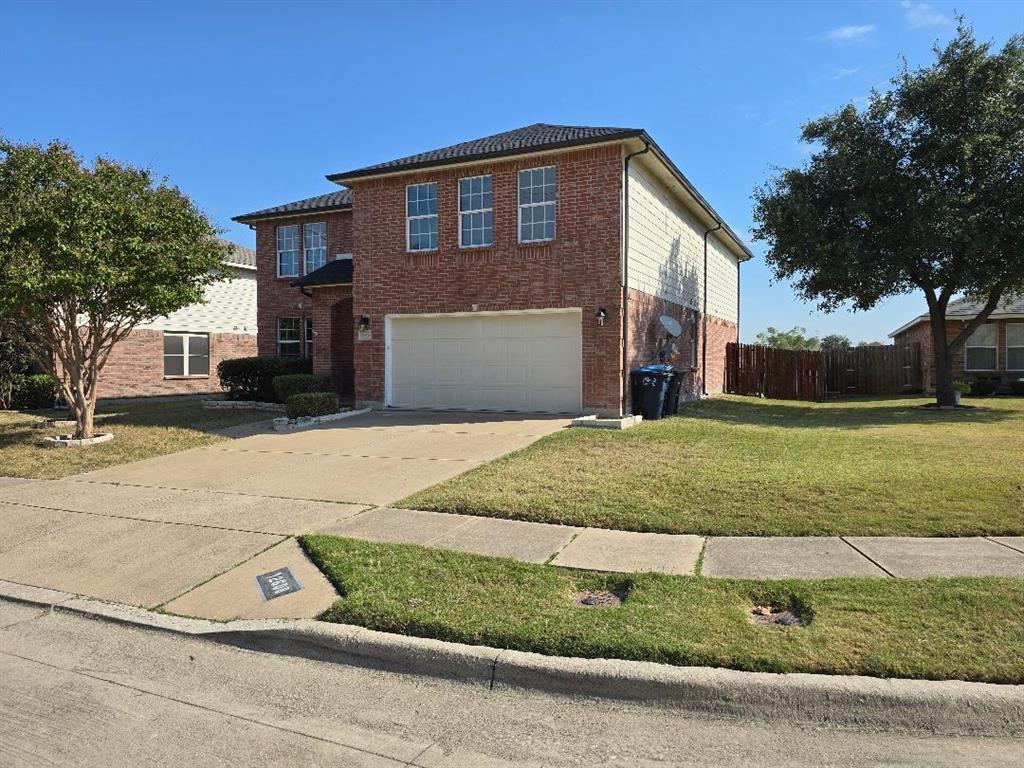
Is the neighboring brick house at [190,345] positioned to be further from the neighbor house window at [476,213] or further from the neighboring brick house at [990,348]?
the neighboring brick house at [990,348]

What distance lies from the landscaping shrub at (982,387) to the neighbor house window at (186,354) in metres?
28.1

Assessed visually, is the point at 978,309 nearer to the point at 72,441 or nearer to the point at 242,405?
the point at 242,405

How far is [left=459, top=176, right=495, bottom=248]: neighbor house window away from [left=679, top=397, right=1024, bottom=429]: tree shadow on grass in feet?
19.1

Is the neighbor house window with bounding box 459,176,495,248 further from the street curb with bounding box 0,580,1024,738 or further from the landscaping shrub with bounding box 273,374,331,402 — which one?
the street curb with bounding box 0,580,1024,738

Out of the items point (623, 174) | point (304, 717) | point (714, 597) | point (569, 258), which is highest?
point (623, 174)

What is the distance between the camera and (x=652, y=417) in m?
14.2

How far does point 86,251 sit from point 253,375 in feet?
25.8

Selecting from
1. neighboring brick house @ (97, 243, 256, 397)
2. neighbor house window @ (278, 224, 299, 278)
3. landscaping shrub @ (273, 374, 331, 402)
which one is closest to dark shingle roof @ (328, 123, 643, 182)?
landscaping shrub @ (273, 374, 331, 402)

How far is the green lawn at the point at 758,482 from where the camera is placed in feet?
21.0

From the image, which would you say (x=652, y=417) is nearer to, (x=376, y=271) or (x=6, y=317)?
(x=376, y=271)

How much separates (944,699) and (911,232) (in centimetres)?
1599

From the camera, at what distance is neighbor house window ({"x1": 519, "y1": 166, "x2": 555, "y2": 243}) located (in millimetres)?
14617

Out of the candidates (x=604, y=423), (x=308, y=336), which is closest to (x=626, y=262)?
(x=604, y=423)

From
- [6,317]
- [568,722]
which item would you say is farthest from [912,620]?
[6,317]
